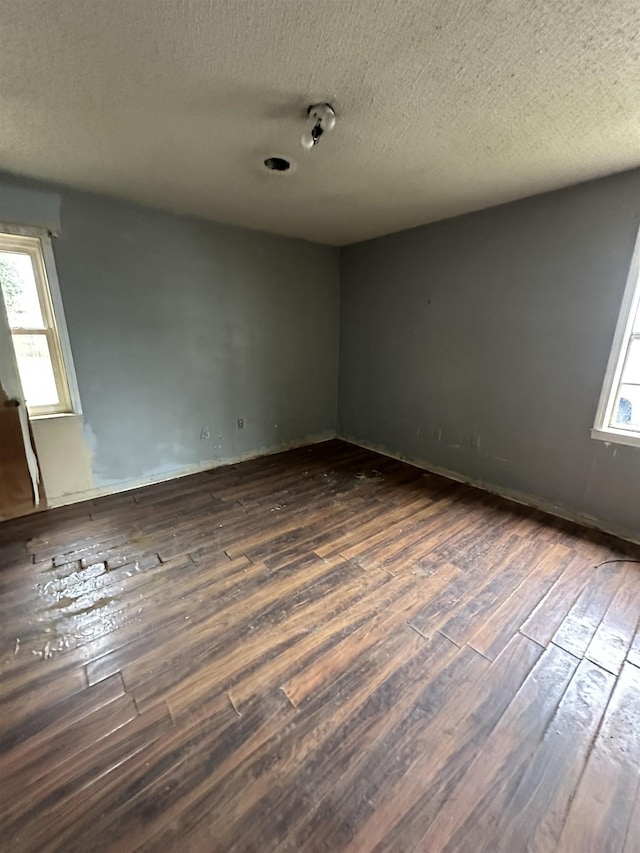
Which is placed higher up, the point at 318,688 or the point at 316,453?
the point at 316,453

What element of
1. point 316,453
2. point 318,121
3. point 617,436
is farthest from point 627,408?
point 316,453

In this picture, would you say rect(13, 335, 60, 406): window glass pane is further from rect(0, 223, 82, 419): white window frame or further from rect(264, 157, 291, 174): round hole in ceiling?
rect(264, 157, 291, 174): round hole in ceiling

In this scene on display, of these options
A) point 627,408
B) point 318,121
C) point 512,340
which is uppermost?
point 318,121

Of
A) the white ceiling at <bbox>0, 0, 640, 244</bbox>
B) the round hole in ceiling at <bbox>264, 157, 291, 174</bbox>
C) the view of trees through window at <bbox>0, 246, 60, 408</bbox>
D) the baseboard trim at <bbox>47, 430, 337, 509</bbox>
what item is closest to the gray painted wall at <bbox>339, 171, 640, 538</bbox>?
the white ceiling at <bbox>0, 0, 640, 244</bbox>

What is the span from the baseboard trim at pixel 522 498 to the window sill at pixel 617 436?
0.60m

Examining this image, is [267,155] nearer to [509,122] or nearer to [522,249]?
[509,122]

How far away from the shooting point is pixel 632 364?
240 centimetres

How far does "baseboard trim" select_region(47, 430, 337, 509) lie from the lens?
2.94m

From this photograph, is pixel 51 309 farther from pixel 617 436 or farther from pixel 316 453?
pixel 617 436

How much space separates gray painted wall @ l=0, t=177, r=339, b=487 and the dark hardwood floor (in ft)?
3.31

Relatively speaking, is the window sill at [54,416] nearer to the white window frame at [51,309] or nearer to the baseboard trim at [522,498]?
the white window frame at [51,309]

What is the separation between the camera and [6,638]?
5.44 feet

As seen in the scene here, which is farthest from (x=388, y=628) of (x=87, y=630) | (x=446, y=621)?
(x=87, y=630)

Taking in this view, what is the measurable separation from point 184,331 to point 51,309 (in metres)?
0.98
